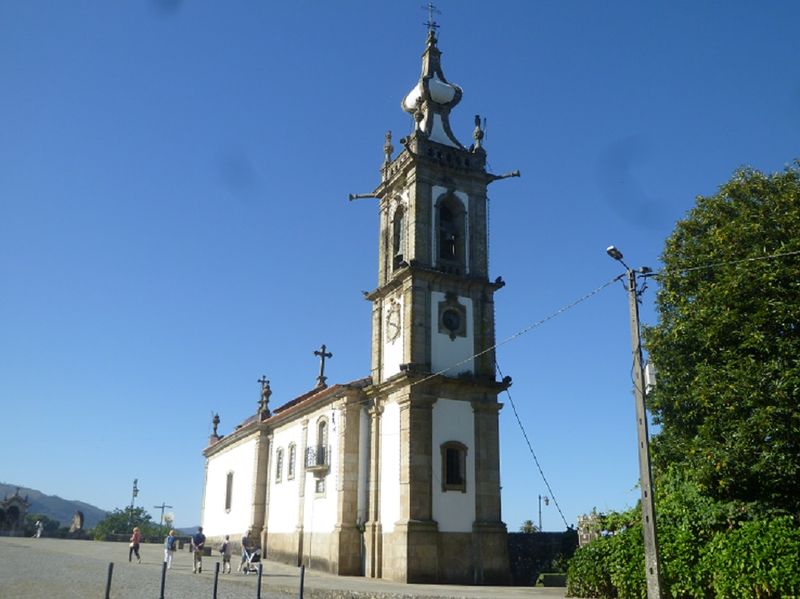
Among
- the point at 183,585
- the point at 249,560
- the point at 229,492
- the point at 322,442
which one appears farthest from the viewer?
the point at 229,492

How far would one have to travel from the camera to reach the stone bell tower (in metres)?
23.5

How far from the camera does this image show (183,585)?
20.2 m

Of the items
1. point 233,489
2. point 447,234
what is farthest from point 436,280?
point 233,489

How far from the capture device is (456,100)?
30.3m

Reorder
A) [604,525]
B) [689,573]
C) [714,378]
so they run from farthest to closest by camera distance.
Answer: [604,525], [714,378], [689,573]

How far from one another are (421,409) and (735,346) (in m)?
10.2

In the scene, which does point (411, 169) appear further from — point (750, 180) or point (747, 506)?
point (747, 506)

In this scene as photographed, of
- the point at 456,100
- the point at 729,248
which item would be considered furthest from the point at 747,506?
the point at 456,100

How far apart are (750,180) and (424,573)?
14.7 meters

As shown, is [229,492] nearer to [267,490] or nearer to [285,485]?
[267,490]

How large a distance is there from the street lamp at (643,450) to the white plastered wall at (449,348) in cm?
1118

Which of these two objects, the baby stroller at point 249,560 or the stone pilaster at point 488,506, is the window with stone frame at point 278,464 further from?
the stone pilaster at point 488,506

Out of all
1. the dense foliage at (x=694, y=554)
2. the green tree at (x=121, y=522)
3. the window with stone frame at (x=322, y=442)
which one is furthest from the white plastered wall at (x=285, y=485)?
the green tree at (x=121, y=522)

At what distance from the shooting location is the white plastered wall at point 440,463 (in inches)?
934
